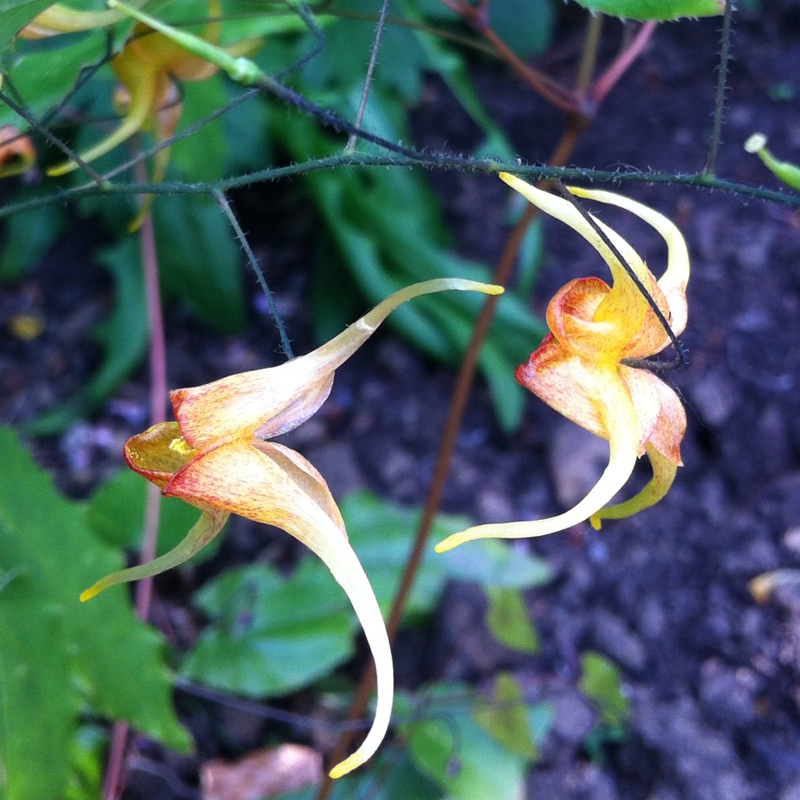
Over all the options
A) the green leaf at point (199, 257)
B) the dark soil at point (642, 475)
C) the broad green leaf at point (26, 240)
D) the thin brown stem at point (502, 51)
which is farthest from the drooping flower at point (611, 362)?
the broad green leaf at point (26, 240)

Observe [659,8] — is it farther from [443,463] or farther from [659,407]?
[443,463]

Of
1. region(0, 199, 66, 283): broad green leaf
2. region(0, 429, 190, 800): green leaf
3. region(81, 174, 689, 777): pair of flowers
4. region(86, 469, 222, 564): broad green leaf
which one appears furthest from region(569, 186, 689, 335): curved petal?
region(0, 199, 66, 283): broad green leaf

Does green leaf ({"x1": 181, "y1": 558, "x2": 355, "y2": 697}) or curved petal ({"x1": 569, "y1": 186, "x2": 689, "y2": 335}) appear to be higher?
curved petal ({"x1": 569, "y1": 186, "x2": 689, "y2": 335})

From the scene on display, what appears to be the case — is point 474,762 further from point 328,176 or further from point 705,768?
point 328,176

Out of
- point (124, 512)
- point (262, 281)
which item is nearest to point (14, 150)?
point (262, 281)

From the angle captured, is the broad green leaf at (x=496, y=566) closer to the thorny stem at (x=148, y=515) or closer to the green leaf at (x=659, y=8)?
the thorny stem at (x=148, y=515)

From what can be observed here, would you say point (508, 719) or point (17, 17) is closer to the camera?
point (17, 17)

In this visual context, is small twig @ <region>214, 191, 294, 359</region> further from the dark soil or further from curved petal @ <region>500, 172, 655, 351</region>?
the dark soil
